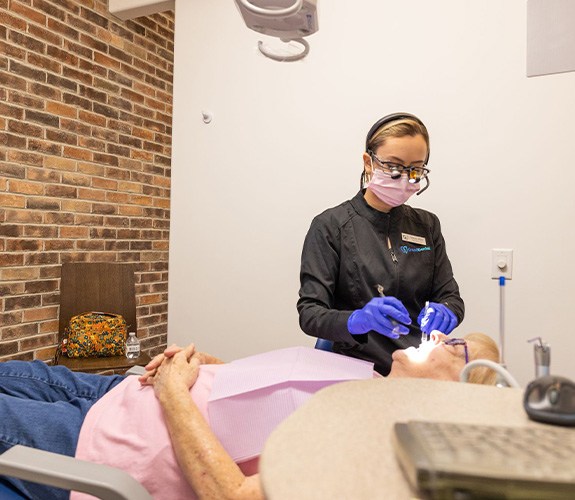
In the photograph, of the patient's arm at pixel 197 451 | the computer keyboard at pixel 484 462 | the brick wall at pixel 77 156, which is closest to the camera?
the computer keyboard at pixel 484 462

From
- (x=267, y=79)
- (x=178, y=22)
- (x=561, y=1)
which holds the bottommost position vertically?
(x=561, y=1)

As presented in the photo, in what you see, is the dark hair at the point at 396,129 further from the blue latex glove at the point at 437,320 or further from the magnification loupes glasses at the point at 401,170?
the blue latex glove at the point at 437,320

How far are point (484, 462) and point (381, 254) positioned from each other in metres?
1.38

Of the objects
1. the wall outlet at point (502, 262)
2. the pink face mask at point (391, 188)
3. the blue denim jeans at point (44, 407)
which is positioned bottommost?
the blue denim jeans at point (44, 407)

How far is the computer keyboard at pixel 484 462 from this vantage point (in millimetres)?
331

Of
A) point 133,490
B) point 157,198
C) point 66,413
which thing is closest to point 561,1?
point 133,490

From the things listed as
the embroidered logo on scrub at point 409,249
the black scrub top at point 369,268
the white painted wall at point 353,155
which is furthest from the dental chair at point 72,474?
the white painted wall at point 353,155

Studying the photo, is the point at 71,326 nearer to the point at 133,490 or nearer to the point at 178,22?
the point at 178,22

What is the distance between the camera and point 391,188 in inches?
66.1

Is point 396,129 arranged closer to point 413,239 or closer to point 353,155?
point 413,239

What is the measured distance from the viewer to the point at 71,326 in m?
2.67

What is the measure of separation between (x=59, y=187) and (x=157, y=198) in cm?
77

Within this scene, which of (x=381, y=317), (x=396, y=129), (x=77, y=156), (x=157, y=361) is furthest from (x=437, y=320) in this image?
(x=77, y=156)

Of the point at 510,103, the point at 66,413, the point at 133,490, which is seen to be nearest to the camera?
the point at 133,490
